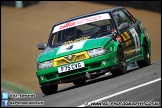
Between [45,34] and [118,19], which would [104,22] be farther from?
[45,34]

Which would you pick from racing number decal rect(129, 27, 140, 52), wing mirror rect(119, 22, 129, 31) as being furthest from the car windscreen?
racing number decal rect(129, 27, 140, 52)

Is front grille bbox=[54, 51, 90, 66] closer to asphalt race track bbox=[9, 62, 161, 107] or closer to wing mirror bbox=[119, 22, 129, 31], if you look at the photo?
asphalt race track bbox=[9, 62, 161, 107]

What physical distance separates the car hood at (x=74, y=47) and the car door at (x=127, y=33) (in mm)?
→ 802

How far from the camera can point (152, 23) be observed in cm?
2919

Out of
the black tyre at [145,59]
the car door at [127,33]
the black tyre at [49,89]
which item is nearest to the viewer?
the black tyre at [49,89]

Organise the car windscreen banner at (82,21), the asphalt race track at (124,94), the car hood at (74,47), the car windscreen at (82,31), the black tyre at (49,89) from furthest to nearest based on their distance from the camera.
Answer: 1. the car windscreen banner at (82,21)
2. the car windscreen at (82,31)
3. the black tyre at (49,89)
4. the car hood at (74,47)
5. the asphalt race track at (124,94)

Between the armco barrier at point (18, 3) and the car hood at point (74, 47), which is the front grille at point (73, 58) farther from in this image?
the armco barrier at point (18, 3)

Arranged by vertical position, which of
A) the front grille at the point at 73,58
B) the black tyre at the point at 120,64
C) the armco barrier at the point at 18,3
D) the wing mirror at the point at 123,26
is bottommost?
the armco barrier at the point at 18,3

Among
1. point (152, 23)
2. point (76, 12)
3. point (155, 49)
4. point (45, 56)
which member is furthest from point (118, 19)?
point (76, 12)

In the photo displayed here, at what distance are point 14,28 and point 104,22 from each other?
21.4 m

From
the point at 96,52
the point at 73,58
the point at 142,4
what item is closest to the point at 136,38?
the point at 96,52

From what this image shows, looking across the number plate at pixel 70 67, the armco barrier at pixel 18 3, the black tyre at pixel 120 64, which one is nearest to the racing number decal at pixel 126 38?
the black tyre at pixel 120 64

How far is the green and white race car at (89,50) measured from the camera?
34.7 ft

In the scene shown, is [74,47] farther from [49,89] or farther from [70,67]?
[49,89]
